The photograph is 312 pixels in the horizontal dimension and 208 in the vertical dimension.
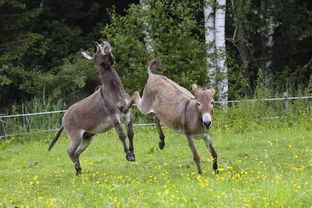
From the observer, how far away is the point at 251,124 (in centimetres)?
1673

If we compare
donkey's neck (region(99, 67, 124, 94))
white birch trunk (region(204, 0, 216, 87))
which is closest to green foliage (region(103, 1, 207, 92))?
white birch trunk (region(204, 0, 216, 87))

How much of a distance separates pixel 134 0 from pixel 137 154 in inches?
500

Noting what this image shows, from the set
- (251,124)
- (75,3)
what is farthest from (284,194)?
(75,3)

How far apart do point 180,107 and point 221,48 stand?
10.2 metres

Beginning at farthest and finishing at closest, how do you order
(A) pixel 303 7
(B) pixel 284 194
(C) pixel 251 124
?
1. (A) pixel 303 7
2. (C) pixel 251 124
3. (B) pixel 284 194

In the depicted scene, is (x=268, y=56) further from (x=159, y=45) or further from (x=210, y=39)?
(x=159, y=45)

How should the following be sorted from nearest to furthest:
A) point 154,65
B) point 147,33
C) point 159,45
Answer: point 154,65 → point 159,45 → point 147,33

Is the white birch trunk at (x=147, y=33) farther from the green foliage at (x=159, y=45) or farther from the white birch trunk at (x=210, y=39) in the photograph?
the white birch trunk at (x=210, y=39)

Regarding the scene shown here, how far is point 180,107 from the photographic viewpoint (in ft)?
34.6

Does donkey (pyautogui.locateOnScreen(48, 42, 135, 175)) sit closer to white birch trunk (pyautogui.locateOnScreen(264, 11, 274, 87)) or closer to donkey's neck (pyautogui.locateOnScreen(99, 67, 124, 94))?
donkey's neck (pyautogui.locateOnScreen(99, 67, 124, 94))

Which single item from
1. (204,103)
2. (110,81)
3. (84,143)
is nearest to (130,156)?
(84,143)

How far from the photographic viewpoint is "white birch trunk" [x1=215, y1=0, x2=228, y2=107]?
65.8 feet

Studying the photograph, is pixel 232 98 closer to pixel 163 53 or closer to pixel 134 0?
pixel 163 53

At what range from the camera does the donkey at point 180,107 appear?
947 centimetres
